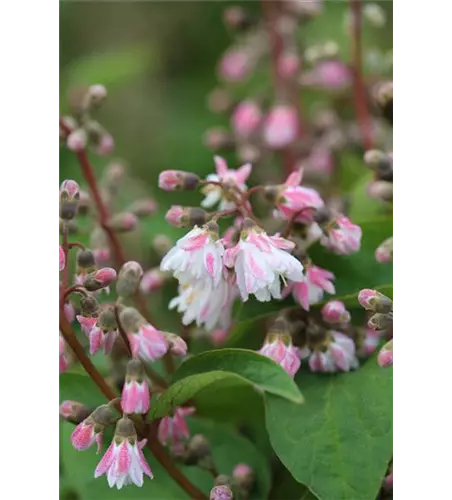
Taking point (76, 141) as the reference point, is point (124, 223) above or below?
below

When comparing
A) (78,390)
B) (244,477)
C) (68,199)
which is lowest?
(244,477)

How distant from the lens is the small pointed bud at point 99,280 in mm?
794

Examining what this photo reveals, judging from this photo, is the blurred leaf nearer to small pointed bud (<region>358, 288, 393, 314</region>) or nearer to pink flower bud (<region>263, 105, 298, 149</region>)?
pink flower bud (<region>263, 105, 298, 149</region>)

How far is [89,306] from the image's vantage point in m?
0.78

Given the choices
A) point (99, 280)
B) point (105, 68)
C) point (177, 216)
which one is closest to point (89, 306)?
point (99, 280)

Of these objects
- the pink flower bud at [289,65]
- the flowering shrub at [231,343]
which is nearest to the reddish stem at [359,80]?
the pink flower bud at [289,65]

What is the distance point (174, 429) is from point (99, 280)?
0.64ft

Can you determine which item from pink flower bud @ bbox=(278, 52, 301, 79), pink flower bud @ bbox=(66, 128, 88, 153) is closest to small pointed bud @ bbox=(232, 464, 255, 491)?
pink flower bud @ bbox=(66, 128, 88, 153)

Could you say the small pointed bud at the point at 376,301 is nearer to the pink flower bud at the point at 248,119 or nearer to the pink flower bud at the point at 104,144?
the pink flower bud at the point at 104,144

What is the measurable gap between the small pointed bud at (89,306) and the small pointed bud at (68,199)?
96 mm

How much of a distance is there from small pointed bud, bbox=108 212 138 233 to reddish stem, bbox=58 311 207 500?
0.26 m

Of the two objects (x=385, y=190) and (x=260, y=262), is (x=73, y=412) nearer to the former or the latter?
(x=260, y=262)
